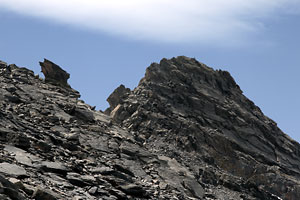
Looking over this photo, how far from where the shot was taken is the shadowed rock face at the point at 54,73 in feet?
193

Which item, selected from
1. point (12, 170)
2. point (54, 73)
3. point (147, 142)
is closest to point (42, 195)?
point (12, 170)

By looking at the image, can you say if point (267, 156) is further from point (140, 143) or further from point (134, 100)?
point (140, 143)

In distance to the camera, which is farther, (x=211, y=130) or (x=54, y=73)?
(x=211, y=130)

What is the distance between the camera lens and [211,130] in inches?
2510

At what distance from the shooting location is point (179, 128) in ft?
201

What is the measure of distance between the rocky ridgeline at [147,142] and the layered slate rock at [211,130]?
0.47ft

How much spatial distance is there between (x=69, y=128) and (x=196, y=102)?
28134 mm

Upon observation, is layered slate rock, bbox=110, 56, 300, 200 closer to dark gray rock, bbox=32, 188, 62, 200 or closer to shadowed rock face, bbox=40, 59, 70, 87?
shadowed rock face, bbox=40, 59, 70, 87

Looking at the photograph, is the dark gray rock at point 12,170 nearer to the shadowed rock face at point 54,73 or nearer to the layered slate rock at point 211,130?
the layered slate rock at point 211,130

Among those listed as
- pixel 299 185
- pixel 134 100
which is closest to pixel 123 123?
pixel 134 100

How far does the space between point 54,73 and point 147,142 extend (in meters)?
13.7

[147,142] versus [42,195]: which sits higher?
[147,142]

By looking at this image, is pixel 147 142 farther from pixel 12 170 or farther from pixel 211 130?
pixel 12 170

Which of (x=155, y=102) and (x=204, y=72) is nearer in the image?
(x=155, y=102)
